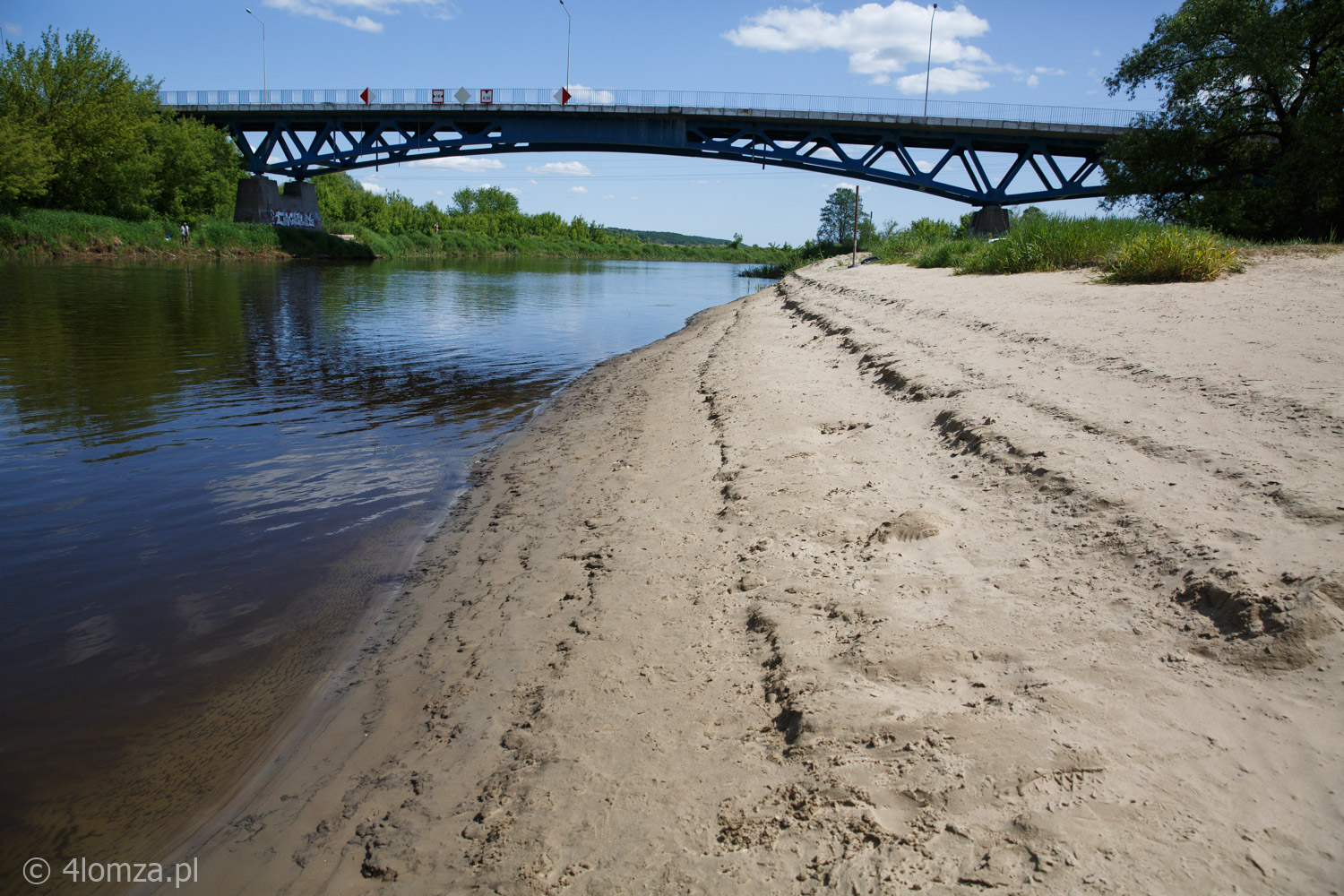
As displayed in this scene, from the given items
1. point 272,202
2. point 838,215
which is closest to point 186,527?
point 272,202

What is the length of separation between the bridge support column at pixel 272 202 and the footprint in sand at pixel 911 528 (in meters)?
65.2

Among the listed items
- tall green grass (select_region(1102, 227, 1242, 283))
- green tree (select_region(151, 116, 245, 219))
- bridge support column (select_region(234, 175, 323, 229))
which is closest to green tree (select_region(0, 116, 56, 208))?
green tree (select_region(151, 116, 245, 219))

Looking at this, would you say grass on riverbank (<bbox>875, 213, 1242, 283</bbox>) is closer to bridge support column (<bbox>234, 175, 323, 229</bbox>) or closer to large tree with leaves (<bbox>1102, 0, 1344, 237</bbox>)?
large tree with leaves (<bbox>1102, 0, 1344, 237</bbox>)

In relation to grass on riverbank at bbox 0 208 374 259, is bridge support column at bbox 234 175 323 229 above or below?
above

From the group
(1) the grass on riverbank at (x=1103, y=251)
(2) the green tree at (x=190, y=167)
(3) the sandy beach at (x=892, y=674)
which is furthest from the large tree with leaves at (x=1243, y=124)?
(2) the green tree at (x=190, y=167)

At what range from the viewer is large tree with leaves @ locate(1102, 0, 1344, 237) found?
1995cm

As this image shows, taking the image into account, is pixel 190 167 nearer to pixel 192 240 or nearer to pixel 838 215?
pixel 192 240

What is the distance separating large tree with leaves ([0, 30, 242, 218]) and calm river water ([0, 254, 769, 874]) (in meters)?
36.4

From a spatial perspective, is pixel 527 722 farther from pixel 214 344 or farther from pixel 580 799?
pixel 214 344

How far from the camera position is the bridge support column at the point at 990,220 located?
47.4m

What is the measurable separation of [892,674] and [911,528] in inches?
59.3

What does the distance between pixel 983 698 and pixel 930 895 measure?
3.27 feet

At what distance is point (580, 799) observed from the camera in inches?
113

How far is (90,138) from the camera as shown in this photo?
46.6m
